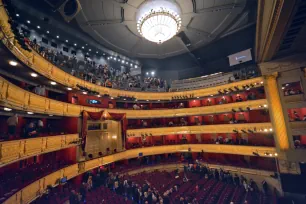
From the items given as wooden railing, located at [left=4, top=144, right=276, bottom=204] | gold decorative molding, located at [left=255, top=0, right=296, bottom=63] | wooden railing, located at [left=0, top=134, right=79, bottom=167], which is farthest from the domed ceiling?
wooden railing, located at [left=4, top=144, right=276, bottom=204]

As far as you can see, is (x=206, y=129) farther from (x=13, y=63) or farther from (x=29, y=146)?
(x=13, y=63)

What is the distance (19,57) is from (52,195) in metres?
7.56

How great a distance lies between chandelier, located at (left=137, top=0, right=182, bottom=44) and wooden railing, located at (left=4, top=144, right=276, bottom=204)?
36.7 ft

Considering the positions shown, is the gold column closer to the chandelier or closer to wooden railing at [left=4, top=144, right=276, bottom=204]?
wooden railing at [left=4, top=144, right=276, bottom=204]

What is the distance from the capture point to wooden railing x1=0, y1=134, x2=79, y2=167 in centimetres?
593

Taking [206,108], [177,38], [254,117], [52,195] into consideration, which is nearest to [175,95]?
[206,108]

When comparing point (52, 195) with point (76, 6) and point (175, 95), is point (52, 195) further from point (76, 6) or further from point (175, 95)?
point (175, 95)

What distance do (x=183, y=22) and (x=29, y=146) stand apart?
48.7ft

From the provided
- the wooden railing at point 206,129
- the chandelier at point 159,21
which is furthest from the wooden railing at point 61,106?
the chandelier at point 159,21

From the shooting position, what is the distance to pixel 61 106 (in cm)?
1080

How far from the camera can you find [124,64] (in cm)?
2225

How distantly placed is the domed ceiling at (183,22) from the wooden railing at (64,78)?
5338 mm

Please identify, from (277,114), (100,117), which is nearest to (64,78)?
(100,117)

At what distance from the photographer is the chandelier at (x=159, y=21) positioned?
1114 centimetres
